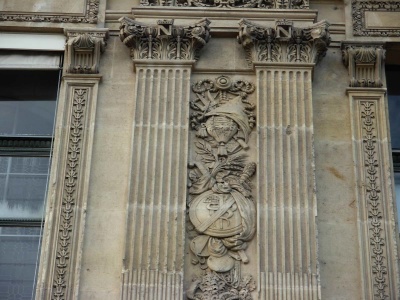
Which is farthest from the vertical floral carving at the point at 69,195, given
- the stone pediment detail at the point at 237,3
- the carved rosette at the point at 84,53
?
the stone pediment detail at the point at 237,3

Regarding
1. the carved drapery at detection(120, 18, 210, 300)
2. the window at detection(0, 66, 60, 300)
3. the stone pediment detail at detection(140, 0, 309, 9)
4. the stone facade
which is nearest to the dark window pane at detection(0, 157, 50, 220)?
the window at detection(0, 66, 60, 300)

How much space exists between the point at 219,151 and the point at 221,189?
69cm

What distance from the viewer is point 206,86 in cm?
1473

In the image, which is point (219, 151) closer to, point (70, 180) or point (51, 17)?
point (70, 180)

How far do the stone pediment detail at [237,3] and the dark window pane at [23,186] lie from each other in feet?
11.1

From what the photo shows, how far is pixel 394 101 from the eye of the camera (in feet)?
51.4

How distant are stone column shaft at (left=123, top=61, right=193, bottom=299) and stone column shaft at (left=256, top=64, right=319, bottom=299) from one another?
48.5 inches

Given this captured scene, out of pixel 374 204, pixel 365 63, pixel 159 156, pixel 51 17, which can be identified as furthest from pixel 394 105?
pixel 51 17

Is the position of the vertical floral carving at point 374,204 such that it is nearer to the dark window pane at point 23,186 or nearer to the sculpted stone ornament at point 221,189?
the sculpted stone ornament at point 221,189

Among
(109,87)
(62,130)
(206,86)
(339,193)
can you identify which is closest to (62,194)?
(62,130)

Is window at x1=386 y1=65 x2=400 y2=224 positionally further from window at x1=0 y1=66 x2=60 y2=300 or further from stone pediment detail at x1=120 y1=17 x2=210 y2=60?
window at x1=0 y1=66 x2=60 y2=300

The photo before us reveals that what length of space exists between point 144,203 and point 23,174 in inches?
99.2

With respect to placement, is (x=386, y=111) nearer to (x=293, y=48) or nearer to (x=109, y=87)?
(x=293, y=48)

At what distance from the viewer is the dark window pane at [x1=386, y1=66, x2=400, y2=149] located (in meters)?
15.4
